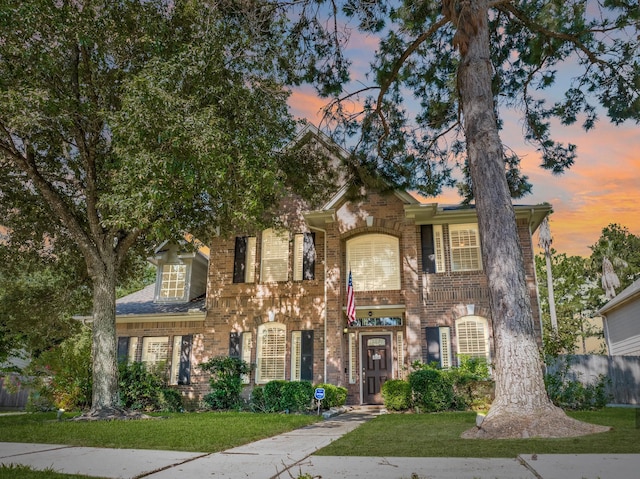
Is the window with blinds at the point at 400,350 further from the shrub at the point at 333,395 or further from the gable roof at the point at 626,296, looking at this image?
the gable roof at the point at 626,296

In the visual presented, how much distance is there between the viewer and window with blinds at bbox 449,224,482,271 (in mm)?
15327

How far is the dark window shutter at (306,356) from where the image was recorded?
15617 millimetres

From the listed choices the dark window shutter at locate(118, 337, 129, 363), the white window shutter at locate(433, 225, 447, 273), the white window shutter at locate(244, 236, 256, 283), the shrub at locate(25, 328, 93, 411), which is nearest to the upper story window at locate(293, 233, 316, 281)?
the white window shutter at locate(244, 236, 256, 283)

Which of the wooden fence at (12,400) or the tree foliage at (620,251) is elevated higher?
the tree foliage at (620,251)

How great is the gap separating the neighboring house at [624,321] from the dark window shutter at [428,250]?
749cm

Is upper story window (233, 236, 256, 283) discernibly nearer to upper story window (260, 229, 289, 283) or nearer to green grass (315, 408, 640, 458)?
upper story window (260, 229, 289, 283)

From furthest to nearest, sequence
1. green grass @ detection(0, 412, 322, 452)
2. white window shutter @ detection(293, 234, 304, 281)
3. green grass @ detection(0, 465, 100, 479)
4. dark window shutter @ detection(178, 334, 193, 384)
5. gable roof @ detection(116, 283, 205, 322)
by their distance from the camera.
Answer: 1. gable roof @ detection(116, 283, 205, 322)
2. dark window shutter @ detection(178, 334, 193, 384)
3. white window shutter @ detection(293, 234, 304, 281)
4. green grass @ detection(0, 412, 322, 452)
5. green grass @ detection(0, 465, 100, 479)

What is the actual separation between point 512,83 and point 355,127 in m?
4.47

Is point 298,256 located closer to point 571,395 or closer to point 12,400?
point 571,395

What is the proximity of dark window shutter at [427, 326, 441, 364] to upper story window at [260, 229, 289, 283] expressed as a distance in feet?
17.6

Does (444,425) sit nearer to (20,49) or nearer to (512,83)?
(512,83)

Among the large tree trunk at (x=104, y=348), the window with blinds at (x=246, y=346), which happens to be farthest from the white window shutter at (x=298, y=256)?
the large tree trunk at (x=104, y=348)

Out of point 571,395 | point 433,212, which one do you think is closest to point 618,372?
point 571,395

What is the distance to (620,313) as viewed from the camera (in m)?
19.8
